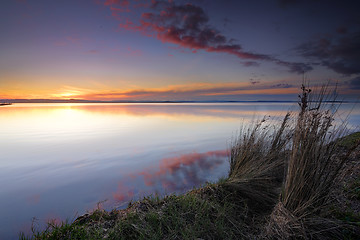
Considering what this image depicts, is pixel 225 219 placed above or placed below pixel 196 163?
above

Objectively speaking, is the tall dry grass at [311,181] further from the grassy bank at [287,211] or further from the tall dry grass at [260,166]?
the tall dry grass at [260,166]

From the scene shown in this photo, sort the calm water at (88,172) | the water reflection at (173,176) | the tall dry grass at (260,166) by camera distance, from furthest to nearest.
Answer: the water reflection at (173,176)
the calm water at (88,172)
the tall dry grass at (260,166)

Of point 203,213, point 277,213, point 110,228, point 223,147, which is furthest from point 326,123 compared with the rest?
point 223,147

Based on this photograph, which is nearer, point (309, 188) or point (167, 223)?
point (309, 188)

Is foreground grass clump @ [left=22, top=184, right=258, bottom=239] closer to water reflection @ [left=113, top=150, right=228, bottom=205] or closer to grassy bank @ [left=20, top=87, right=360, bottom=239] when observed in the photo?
grassy bank @ [left=20, top=87, right=360, bottom=239]

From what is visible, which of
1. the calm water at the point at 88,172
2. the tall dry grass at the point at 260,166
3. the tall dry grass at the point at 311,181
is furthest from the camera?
the calm water at the point at 88,172

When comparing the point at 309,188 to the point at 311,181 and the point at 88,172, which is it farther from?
the point at 88,172

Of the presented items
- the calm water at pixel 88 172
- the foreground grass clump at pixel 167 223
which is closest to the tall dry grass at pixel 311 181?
the foreground grass clump at pixel 167 223

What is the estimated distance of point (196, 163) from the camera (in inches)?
350

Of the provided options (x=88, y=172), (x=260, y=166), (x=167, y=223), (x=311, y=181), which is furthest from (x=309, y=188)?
(x=88, y=172)

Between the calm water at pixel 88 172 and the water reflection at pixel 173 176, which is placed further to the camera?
the water reflection at pixel 173 176

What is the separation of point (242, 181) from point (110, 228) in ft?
9.27

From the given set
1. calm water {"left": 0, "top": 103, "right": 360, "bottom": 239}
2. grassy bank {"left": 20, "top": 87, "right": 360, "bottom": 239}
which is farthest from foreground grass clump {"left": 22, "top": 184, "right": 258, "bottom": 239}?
calm water {"left": 0, "top": 103, "right": 360, "bottom": 239}

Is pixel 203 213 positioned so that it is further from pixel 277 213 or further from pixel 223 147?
pixel 223 147
